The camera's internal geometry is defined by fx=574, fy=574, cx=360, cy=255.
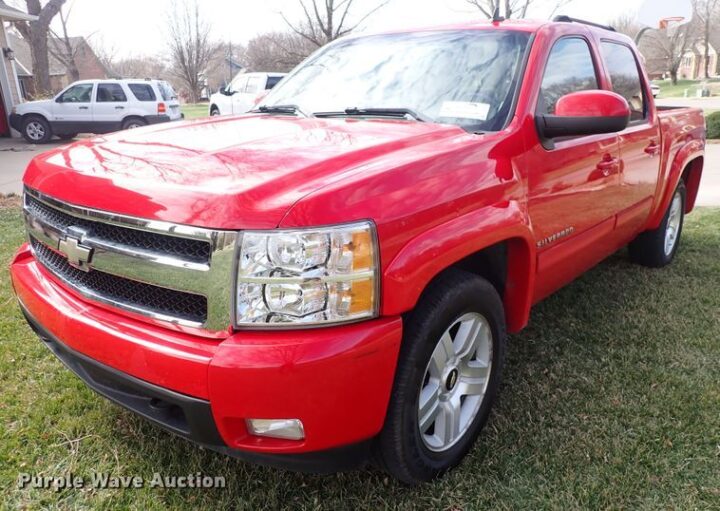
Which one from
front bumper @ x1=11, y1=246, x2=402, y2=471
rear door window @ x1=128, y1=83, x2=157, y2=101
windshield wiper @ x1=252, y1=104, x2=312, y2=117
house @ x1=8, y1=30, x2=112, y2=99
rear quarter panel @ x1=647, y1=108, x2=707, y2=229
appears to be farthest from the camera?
house @ x1=8, y1=30, x2=112, y2=99

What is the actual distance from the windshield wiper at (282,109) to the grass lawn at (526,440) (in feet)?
5.63

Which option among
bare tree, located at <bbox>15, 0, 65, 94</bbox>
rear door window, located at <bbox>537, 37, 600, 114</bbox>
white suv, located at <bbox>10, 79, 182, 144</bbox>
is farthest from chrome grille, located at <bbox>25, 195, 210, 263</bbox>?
bare tree, located at <bbox>15, 0, 65, 94</bbox>

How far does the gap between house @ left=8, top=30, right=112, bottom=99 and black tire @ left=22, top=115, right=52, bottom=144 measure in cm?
1572

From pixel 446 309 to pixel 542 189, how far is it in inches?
35.7

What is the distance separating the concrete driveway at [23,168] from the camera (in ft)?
27.1

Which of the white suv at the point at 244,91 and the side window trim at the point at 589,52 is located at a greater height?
the side window trim at the point at 589,52

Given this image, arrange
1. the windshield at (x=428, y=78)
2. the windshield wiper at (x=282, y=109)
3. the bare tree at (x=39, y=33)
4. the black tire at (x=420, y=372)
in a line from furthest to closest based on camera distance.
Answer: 1. the bare tree at (x=39, y=33)
2. the windshield wiper at (x=282, y=109)
3. the windshield at (x=428, y=78)
4. the black tire at (x=420, y=372)

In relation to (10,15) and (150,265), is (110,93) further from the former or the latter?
(150,265)

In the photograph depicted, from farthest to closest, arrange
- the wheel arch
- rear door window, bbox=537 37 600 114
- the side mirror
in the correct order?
1. the wheel arch
2. rear door window, bbox=537 37 600 114
3. the side mirror

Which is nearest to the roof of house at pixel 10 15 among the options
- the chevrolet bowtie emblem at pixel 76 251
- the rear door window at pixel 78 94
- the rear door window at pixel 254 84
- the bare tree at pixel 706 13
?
the rear door window at pixel 78 94

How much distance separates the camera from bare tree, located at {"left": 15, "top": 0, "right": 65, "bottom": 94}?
66.8ft

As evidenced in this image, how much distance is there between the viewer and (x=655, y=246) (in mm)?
4621

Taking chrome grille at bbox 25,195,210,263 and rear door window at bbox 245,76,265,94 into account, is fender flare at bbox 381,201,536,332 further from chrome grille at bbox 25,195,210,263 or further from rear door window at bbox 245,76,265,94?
rear door window at bbox 245,76,265,94

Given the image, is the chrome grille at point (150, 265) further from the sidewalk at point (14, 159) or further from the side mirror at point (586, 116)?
the sidewalk at point (14, 159)
